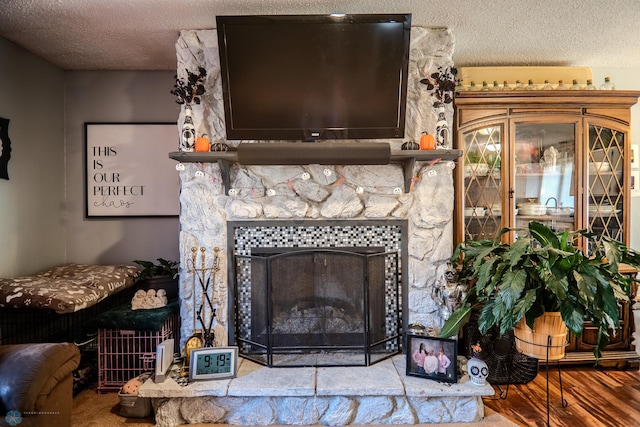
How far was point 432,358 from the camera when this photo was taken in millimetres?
2111

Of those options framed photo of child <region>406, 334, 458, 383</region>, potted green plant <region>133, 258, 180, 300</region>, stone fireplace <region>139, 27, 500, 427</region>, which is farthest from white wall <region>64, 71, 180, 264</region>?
framed photo of child <region>406, 334, 458, 383</region>

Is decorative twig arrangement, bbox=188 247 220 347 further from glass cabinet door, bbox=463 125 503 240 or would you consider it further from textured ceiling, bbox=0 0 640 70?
glass cabinet door, bbox=463 125 503 240

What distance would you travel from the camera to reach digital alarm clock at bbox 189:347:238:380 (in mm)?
2090

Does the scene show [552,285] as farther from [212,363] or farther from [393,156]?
[212,363]

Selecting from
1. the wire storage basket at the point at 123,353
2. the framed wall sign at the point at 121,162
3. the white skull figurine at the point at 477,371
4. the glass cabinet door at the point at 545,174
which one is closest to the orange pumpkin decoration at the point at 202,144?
the framed wall sign at the point at 121,162

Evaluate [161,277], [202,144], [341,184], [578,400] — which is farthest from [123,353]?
[578,400]

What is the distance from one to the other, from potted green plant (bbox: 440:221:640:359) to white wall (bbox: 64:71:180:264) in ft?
8.10

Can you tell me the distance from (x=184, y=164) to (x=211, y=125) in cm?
32

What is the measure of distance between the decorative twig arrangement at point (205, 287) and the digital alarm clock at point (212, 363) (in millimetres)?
259

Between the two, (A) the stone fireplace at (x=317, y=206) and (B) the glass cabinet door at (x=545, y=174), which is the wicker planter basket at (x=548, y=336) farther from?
(B) the glass cabinet door at (x=545, y=174)

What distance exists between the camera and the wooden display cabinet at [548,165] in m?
2.70

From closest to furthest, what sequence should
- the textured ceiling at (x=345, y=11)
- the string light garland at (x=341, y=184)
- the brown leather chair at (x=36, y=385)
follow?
the brown leather chair at (x=36, y=385) < the textured ceiling at (x=345, y=11) < the string light garland at (x=341, y=184)

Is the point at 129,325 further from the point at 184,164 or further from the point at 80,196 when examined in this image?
the point at 80,196

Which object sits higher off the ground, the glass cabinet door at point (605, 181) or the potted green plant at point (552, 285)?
the glass cabinet door at point (605, 181)
